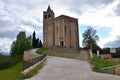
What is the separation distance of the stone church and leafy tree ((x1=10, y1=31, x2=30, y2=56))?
7.73 metres

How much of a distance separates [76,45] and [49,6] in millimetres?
16786

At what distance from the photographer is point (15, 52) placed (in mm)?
77438

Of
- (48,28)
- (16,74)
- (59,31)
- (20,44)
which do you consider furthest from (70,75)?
(20,44)

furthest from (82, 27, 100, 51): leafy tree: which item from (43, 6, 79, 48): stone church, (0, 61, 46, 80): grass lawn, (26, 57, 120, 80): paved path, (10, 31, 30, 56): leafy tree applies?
(26, 57, 120, 80): paved path

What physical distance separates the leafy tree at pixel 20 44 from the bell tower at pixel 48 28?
24.8 ft

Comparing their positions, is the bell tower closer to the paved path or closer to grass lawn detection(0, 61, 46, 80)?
grass lawn detection(0, 61, 46, 80)

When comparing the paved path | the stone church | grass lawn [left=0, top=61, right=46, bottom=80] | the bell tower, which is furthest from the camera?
the bell tower

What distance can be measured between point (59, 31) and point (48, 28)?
5662 mm

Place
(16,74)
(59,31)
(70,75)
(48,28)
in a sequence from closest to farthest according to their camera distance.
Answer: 1. (70,75)
2. (16,74)
3. (59,31)
4. (48,28)

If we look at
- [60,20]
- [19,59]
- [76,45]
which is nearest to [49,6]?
[60,20]

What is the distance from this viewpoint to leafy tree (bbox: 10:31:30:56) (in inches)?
3039

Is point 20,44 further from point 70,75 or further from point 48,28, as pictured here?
point 70,75

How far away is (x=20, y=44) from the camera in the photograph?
79438mm

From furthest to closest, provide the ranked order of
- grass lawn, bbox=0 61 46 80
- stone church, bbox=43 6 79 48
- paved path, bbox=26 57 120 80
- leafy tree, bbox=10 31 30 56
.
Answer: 1. leafy tree, bbox=10 31 30 56
2. stone church, bbox=43 6 79 48
3. grass lawn, bbox=0 61 46 80
4. paved path, bbox=26 57 120 80
